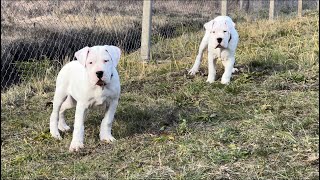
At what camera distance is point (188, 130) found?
4062 millimetres

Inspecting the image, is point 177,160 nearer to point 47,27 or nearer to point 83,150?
point 83,150

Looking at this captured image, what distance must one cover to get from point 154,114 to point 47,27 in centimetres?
364

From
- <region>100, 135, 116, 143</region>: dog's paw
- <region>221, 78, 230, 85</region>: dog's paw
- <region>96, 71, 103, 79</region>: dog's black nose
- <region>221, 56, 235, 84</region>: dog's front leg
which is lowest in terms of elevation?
<region>100, 135, 116, 143</region>: dog's paw

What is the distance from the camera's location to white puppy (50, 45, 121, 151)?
375 centimetres

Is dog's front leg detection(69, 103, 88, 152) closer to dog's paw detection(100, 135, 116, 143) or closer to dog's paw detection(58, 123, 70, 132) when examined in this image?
dog's paw detection(100, 135, 116, 143)

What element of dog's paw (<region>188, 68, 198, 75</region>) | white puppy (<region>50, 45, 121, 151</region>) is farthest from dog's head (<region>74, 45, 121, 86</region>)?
dog's paw (<region>188, 68, 198, 75</region>)

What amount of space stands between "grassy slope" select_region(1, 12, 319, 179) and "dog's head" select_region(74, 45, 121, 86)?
1.80ft

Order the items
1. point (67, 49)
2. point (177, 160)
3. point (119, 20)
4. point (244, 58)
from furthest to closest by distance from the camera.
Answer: point (119, 20), point (67, 49), point (244, 58), point (177, 160)

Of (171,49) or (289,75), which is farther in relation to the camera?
(171,49)

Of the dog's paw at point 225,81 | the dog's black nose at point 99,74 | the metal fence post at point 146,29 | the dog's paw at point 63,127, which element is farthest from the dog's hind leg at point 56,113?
the metal fence post at point 146,29

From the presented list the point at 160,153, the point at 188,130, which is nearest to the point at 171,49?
the point at 188,130

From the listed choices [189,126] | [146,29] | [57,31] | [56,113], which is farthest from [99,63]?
[57,31]

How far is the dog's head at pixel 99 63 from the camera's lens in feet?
12.2

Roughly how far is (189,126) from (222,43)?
1.35 meters
